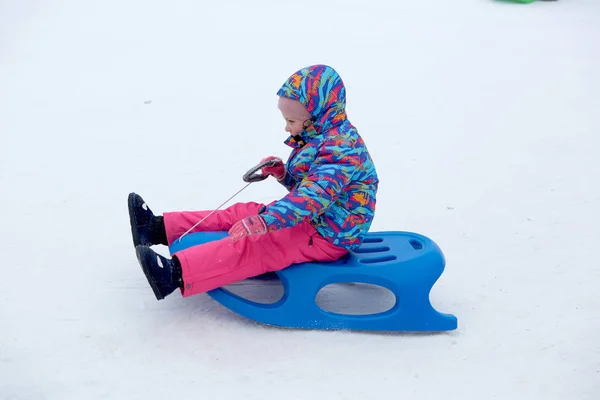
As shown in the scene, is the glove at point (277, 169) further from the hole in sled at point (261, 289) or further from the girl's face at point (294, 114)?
the hole in sled at point (261, 289)

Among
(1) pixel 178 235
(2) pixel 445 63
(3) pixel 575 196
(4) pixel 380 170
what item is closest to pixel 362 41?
(2) pixel 445 63

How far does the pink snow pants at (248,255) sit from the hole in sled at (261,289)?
0.84 ft

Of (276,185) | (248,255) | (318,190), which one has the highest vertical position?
(318,190)

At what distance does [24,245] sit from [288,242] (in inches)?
51.5

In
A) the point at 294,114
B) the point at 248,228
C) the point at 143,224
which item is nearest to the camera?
the point at 248,228

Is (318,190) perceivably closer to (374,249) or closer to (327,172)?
(327,172)

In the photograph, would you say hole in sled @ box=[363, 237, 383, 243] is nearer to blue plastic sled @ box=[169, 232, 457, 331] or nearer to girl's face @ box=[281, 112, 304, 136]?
blue plastic sled @ box=[169, 232, 457, 331]

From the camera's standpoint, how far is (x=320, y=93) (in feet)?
8.90

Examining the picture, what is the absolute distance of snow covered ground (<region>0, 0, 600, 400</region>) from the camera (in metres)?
2.63

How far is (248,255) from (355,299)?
0.55 m

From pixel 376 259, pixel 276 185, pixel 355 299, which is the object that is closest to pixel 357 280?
pixel 376 259

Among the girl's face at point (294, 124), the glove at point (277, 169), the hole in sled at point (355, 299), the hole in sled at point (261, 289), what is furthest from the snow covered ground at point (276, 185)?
the girl's face at point (294, 124)

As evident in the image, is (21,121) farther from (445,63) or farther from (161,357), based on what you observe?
(445,63)

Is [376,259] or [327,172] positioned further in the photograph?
[376,259]
